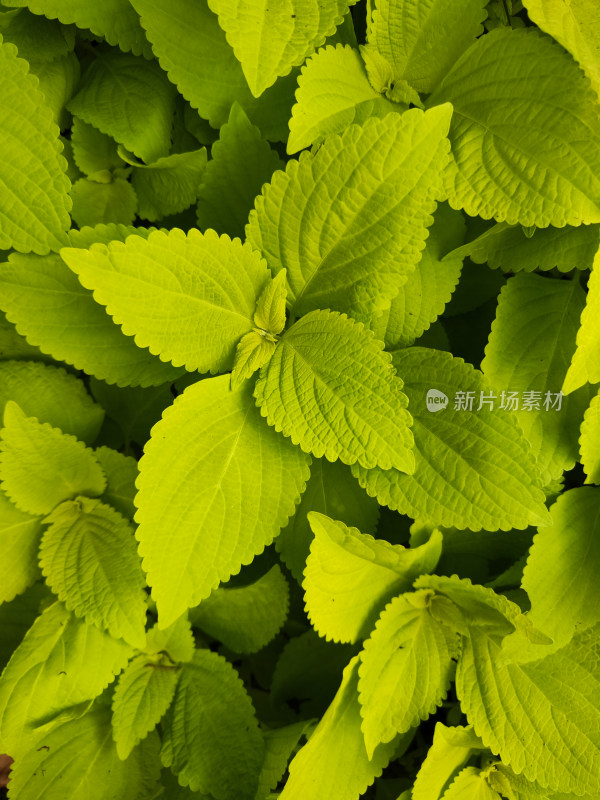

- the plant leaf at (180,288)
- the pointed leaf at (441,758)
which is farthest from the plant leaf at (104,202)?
the pointed leaf at (441,758)

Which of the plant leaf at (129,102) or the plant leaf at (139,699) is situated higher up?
the plant leaf at (129,102)

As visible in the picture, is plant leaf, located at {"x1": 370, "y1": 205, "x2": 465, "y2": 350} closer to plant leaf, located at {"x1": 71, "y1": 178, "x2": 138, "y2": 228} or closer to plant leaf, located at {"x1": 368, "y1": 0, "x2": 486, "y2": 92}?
plant leaf, located at {"x1": 368, "y1": 0, "x2": 486, "y2": 92}

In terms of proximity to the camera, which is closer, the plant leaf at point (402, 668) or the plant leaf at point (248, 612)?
the plant leaf at point (402, 668)

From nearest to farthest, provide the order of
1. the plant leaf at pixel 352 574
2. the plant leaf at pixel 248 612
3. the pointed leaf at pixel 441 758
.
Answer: the plant leaf at pixel 352 574
the pointed leaf at pixel 441 758
the plant leaf at pixel 248 612

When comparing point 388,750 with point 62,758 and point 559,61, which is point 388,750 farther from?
point 559,61

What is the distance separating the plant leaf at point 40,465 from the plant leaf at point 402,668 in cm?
44

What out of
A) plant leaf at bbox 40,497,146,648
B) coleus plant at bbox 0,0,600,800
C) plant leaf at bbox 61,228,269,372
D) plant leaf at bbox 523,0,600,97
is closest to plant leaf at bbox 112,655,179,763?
coleus plant at bbox 0,0,600,800

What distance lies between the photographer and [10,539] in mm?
987

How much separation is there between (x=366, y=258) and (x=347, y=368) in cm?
13

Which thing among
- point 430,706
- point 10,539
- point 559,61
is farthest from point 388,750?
point 559,61

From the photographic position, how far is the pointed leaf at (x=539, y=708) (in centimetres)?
93

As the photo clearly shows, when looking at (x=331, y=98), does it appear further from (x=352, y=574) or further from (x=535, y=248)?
(x=352, y=574)

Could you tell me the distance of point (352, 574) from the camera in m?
0.90

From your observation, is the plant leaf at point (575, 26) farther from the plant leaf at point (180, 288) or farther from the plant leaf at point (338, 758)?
the plant leaf at point (338, 758)
